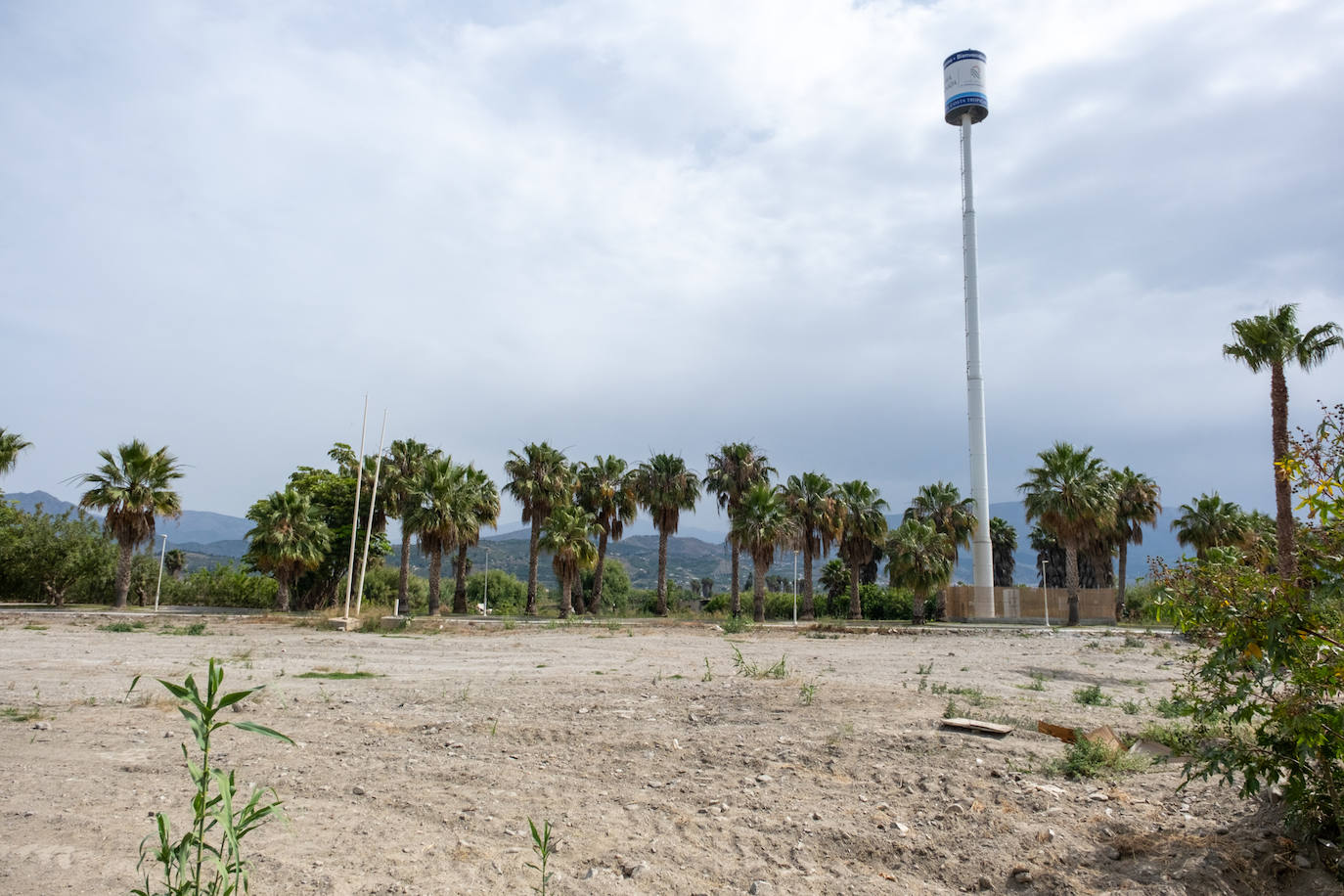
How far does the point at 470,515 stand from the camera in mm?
43562

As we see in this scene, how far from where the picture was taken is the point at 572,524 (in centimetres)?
4203

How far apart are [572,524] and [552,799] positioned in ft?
117

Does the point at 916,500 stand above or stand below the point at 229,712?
above

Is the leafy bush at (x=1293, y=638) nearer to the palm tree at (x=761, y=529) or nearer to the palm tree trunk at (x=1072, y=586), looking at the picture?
the palm tree at (x=761, y=529)

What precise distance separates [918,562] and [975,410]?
61.5 ft

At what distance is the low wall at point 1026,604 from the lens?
4903cm

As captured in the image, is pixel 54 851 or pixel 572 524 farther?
pixel 572 524

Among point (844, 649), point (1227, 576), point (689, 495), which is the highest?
point (689, 495)

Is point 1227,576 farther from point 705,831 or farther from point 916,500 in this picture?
point 916,500

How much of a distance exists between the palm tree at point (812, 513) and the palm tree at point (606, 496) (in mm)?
9990

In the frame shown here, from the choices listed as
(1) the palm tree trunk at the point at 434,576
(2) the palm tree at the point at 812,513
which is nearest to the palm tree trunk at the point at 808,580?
(2) the palm tree at the point at 812,513

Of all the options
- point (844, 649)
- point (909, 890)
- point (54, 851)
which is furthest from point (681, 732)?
point (844, 649)

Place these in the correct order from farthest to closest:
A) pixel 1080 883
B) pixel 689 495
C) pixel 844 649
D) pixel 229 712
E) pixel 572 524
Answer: pixel 689 495
pixel 572 524
pixel 844 649
pixel 229 712
pixel 1080 883

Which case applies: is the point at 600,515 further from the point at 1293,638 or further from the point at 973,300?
the point at 1293,638
